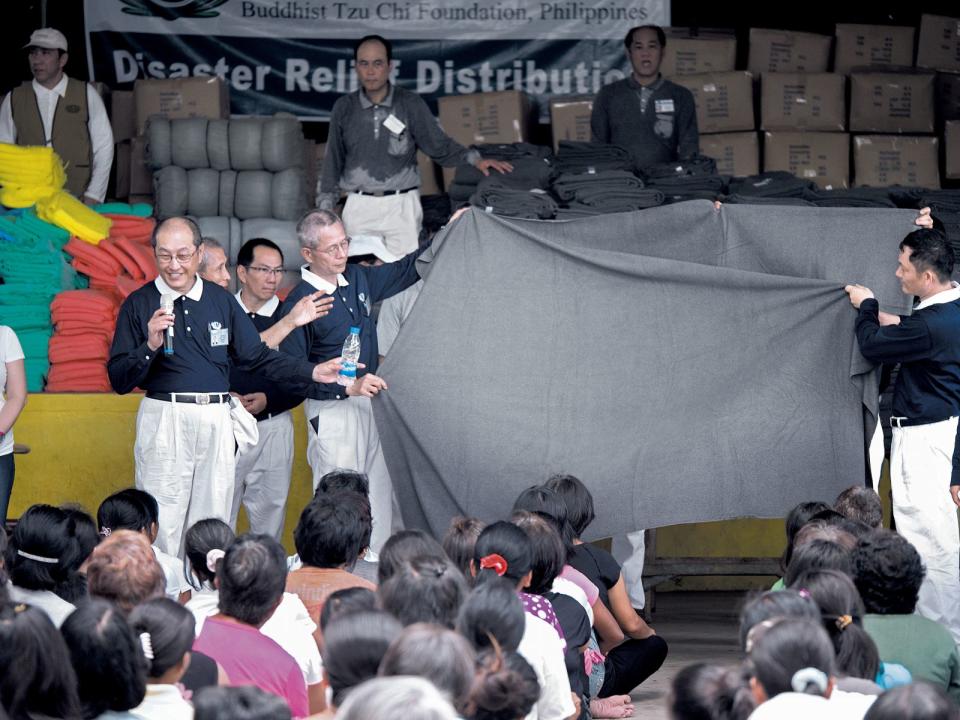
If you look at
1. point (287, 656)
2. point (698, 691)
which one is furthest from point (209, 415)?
point (698, 691)

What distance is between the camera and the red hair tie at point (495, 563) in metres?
3.93

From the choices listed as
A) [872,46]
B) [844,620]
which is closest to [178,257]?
[844,620]

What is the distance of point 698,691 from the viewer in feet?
9.67

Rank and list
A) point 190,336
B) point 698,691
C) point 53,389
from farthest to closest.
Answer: point 53,389, point 190,336, point 698,691

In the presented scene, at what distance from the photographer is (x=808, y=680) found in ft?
9.43

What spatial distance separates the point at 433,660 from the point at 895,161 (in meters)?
6.88

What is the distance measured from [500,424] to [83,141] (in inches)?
160

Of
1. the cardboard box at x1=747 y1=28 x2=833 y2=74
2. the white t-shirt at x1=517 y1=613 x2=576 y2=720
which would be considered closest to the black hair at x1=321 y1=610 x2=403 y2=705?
the white t-shirt at x1=517 y1=613 x2=576 y2=720

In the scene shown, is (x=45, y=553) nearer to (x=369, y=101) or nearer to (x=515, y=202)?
(x=515, y=202)

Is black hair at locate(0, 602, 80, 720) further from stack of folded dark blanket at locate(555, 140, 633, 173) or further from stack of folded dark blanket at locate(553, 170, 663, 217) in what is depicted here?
stack of folded dark blanket at locate(555, 140, 633, 173)

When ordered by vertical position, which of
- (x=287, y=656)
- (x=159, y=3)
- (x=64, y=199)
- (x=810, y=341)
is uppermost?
(x=159, y=3)

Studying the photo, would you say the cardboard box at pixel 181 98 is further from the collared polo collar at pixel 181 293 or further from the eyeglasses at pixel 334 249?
the collared polo collar at pixel 181 293

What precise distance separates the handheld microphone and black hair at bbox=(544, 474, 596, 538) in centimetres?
159

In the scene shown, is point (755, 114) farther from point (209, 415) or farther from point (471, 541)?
point (471, 541)
